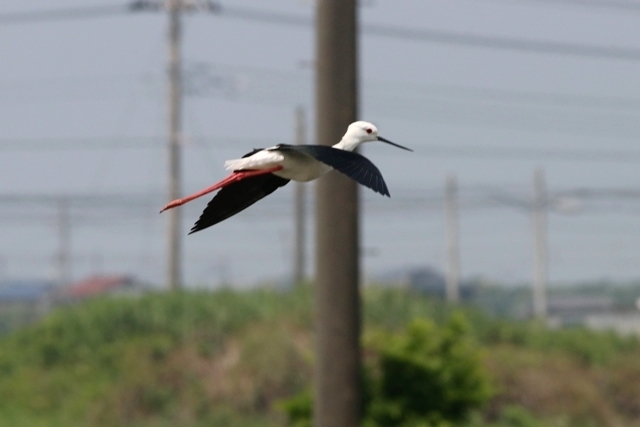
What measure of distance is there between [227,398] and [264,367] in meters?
0.67

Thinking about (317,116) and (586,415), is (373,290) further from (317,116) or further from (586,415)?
(317,116)

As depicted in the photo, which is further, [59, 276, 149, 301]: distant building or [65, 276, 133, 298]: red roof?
[65, 276, 133, 298]: red roof

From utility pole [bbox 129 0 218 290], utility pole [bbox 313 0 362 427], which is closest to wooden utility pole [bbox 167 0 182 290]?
utility pole [bbox 129 0 218 290]

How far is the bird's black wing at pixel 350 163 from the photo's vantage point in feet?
10.8

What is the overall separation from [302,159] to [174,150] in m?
22.8

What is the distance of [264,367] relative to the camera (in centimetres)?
1744

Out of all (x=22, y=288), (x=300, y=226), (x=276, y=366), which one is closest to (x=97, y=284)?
(x=22, y=288)

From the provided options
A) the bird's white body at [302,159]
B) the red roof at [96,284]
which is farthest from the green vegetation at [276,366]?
the red roof at [96,284]

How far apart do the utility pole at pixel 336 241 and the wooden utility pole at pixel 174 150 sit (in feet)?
44.4

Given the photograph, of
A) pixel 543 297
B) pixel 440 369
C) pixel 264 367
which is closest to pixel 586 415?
pixel 440 369

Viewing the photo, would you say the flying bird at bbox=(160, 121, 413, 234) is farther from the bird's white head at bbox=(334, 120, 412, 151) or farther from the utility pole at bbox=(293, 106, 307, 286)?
the utility pole at bbox=(293, 106, 307, 286)

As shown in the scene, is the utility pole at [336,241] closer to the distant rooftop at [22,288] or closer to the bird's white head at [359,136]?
the bird's white head at [359,136]

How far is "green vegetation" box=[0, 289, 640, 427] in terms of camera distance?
14.4 meters

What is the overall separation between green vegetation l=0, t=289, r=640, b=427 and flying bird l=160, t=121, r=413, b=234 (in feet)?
33.5
